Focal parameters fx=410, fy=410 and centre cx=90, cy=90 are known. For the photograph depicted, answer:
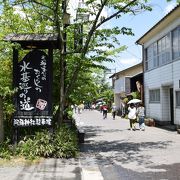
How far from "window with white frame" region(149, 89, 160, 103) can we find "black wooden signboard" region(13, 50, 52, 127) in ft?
55.2

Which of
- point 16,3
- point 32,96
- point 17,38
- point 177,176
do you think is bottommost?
point 177,176

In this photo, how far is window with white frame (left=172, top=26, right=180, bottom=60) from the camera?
2373 cm

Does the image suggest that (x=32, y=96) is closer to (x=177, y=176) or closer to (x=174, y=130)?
(x=177, y=176)

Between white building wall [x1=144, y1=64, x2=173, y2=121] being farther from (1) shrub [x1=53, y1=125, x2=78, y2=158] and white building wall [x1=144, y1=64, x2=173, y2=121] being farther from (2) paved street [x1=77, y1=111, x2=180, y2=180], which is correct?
(1) shrub [x1=53, y1=125, x2=78, y2=158]

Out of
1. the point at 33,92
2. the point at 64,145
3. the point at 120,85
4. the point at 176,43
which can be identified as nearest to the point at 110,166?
the point at 64,145

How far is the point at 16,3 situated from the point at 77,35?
2.37m

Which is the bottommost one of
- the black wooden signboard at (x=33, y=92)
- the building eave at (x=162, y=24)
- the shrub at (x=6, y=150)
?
the shrub at (x=6, y=150)

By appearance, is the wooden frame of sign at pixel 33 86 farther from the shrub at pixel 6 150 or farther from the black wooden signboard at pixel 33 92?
the shrub at pixel 6 150

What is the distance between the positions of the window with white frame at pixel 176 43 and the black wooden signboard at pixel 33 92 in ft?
40.7

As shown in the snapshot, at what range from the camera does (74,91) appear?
705 inches

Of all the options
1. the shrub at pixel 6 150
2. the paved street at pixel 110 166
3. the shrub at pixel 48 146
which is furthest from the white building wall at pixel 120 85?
the shrub at pixel 6 150

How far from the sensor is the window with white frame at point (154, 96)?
29.0m

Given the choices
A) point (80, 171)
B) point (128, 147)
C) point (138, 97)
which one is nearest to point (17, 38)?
point (80, 171)

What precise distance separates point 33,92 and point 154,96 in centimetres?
1827
